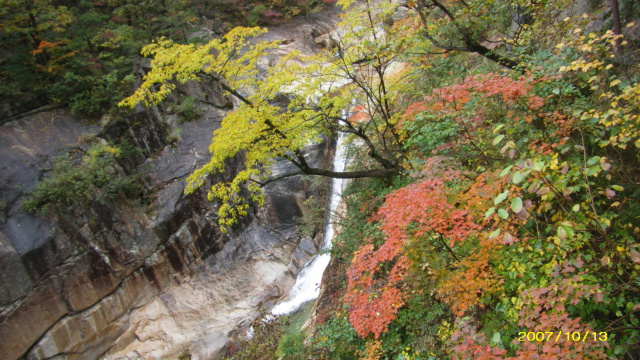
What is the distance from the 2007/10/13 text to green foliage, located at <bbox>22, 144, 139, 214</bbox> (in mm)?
13516

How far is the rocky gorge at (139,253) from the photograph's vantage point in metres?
10.8

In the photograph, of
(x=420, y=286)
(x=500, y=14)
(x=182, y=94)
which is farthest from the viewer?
(x=182, y=94)

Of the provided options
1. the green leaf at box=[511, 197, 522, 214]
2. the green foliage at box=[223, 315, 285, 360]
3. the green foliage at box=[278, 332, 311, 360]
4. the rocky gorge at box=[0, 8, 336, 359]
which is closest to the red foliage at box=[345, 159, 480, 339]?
the green foliage at box=[278, 332, 311, 360]

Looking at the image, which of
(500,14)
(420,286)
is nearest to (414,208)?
(420,286)

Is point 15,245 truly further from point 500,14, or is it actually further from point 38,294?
point 500,14

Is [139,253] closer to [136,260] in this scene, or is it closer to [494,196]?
[136,260]

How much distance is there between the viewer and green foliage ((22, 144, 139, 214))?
11.3 m

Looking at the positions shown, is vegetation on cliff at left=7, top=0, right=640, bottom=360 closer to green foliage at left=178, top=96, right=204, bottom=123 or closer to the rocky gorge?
the rocky gorge

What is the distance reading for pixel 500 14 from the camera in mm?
7605

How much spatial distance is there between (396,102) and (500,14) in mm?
4035

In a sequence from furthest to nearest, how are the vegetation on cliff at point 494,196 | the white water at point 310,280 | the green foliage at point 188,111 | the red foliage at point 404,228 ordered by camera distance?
the green foliage at point 188,111
the white water at point 310,280
the red foliage at point 404,228
the vegetation on cliff at point 494,196

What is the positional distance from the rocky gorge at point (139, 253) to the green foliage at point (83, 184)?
0.31 meters

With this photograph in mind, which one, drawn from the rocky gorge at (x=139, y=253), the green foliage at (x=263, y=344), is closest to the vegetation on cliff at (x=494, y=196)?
the green foliage at (x=263, y=344)

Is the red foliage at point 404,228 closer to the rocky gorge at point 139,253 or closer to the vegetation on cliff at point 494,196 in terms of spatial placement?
the vegetation on cliff at point 494,196
